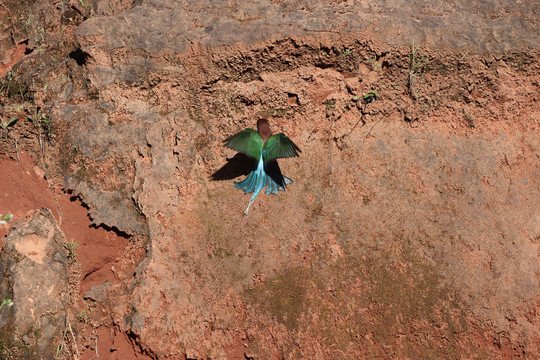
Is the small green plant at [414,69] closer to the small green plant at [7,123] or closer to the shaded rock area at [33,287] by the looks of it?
the shaded rock area at [33,287]

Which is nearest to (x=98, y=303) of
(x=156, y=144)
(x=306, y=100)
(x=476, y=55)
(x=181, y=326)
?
(x=181, y=326)

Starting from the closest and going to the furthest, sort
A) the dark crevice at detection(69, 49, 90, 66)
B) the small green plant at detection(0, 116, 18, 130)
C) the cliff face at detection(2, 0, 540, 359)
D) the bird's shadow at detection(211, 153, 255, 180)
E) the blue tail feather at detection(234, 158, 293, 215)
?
1. the cliff face at detection(2, 0, 540, 359)
2. the blue tail feather at detection(234, 158, 293, 215)
3. the bird's shadow at detection(211, 153, 255, 180)
4. the small green plant at detection(0, 116, 18, 130)
5. the dark crevice at detection(69, 49, 90, 66)

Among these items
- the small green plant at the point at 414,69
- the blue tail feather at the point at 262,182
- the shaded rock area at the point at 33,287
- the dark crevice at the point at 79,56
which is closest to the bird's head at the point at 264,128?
the blue tail feather at the point at 262,182

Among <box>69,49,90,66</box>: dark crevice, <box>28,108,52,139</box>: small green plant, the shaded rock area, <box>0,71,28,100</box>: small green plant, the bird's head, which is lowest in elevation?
the shaded rock area

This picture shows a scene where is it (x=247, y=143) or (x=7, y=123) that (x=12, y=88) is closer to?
(x=7, y=123)

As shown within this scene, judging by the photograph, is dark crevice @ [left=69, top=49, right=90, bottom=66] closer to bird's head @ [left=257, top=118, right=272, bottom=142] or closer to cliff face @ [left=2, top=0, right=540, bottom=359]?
cliff face @ [left=2, top=0, right=540, bottom=359]

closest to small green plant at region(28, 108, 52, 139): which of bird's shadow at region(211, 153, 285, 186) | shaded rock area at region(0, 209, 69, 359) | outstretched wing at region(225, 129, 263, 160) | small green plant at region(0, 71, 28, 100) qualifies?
small green plant at region(0, 71, 28, 100)

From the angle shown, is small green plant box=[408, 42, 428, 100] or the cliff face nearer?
the cliff face
